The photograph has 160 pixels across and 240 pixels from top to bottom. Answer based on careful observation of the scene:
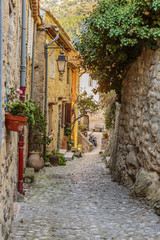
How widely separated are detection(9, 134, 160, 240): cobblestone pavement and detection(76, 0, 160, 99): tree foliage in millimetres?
3318

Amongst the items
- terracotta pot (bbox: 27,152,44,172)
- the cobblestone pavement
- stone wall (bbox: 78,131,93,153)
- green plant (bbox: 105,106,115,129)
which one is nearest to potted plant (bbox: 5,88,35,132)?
the cobblestone pavement

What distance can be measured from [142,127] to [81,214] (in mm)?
2588

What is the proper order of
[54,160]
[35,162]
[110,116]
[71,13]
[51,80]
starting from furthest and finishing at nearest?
1. [71,13]
2. [110,116]
3. [51,80]
4. [54,160]
5. [35,162]

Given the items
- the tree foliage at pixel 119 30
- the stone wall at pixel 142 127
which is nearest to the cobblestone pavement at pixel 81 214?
the stone wall at pixel 142 127

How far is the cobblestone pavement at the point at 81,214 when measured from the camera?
187 inches

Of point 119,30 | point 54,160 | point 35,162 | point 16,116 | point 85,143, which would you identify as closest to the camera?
point 16,116

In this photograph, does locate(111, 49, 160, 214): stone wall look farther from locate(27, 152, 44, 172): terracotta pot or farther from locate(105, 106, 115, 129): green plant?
locate(105, 106, 115, 129): green plant

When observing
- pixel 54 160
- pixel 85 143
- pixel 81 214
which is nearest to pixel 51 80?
pixel 54 160

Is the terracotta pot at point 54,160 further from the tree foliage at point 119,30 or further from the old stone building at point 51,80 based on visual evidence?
the tree foliage at point 119,30

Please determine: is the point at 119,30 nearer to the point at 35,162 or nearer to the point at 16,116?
the point at 16,116

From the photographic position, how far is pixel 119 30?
688 centimetres

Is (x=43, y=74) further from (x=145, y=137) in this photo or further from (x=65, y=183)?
(x=145, y=137)

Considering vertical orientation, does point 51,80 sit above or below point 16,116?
above

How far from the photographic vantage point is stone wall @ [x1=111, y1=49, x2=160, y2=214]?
6676mm
